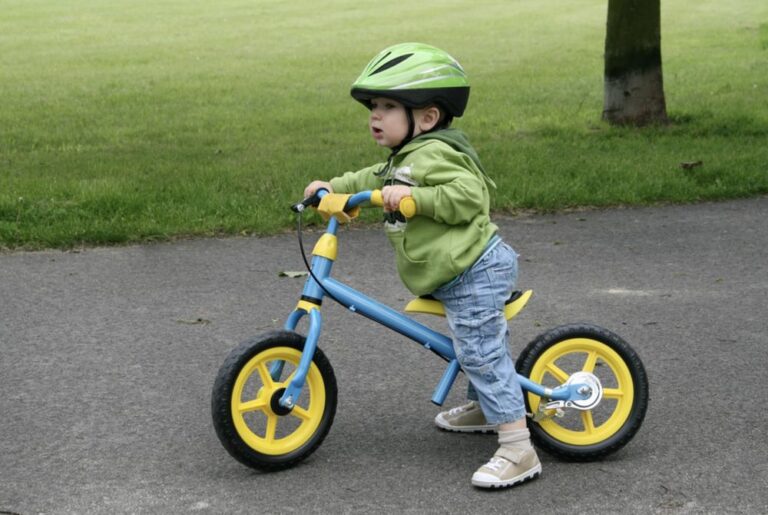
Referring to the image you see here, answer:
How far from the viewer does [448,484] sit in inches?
146

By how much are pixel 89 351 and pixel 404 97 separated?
2.14 meters

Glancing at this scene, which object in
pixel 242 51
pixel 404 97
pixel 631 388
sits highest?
pixel 404 97

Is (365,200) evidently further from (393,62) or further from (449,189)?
(393,62)

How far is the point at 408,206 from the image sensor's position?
137 inches

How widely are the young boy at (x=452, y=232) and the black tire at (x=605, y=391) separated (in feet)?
0.51

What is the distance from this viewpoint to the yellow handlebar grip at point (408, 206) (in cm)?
347

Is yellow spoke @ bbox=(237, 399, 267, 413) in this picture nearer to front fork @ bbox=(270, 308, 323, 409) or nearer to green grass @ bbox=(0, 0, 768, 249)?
front fork @ bbox=(270, 308, 323, 409)

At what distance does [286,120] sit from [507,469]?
9.77m

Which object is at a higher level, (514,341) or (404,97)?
(404,97)

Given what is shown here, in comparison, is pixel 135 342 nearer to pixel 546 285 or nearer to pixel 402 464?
pixel 402 464

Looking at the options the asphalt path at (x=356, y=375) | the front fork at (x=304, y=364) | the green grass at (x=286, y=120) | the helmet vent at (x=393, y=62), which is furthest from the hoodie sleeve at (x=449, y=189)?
the green grass at (x=286, y=120)

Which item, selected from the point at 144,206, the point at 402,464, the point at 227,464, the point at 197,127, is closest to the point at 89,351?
the point at 227,464

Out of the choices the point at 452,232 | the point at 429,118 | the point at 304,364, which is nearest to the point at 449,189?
the point at 452,232

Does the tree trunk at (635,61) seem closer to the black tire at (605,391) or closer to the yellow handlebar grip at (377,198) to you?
the black tire at (605,391)
